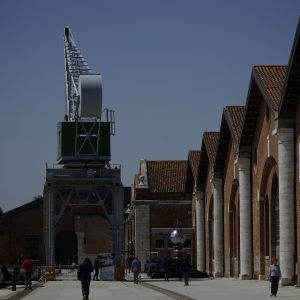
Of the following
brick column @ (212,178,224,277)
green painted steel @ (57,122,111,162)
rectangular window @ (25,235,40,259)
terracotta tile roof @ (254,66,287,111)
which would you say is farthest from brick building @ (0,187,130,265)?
terracotta tile roof @ (254,66,287,111)

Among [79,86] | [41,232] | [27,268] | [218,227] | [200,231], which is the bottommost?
[27,268]

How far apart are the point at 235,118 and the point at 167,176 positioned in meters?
29.1

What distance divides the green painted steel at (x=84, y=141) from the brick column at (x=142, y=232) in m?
11.3

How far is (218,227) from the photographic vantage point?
6438 cm

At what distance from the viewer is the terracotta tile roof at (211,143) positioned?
216ft

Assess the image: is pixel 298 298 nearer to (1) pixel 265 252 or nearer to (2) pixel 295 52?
(2) pixel 295 52

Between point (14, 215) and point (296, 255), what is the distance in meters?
65.5

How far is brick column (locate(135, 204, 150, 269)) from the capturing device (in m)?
81.6

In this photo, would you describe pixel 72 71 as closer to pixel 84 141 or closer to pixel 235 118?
pixel 84 141

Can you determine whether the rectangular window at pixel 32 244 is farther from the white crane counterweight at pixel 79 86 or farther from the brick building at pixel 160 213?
the white crane counterweight at pixel 79 86

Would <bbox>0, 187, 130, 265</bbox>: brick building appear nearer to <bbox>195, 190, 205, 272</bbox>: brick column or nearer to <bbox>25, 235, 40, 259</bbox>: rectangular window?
<bbox>25, 235, 40, 259</bbox>: rectangular window

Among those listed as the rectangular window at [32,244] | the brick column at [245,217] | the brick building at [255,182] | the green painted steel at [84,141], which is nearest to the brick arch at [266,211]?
the brick building at [255,182]

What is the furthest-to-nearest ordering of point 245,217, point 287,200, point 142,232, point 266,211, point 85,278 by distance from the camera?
point 142,232 → point 245,217 → point 266,211 → point 287,200 → point 85,278

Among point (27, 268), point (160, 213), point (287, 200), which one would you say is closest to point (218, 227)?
point (160, 213)
